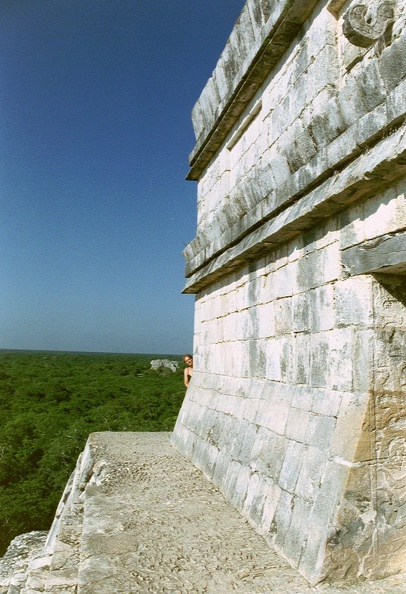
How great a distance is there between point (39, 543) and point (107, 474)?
3494 mm

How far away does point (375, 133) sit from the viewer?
2781 mm

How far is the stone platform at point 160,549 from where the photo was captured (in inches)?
110

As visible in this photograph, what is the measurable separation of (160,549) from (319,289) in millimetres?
2047

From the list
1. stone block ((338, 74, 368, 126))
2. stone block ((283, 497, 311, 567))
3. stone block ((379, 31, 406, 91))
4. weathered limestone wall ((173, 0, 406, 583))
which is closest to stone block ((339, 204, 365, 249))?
weathered limestone wall ((173, 0, 406, 583))

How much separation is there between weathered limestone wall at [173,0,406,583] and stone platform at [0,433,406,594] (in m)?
0.13

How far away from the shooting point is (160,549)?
3.30 meters

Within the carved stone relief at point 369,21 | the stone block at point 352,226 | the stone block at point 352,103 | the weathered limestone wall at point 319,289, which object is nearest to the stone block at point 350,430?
the weathered limestone wall at point 319,289

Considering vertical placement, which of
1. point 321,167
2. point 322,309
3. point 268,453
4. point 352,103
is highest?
point 352,103

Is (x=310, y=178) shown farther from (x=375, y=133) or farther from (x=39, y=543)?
(x=39, y=543)

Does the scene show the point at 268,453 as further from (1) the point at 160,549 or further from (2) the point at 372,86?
(2) the point at 372,86

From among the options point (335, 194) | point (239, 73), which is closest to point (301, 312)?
point (335, 194)

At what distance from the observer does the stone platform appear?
2799 millimetres

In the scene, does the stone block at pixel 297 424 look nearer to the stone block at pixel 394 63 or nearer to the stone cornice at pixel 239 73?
the stone block at pixel 394 63

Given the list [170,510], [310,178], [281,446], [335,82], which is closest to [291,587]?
[281,446]
